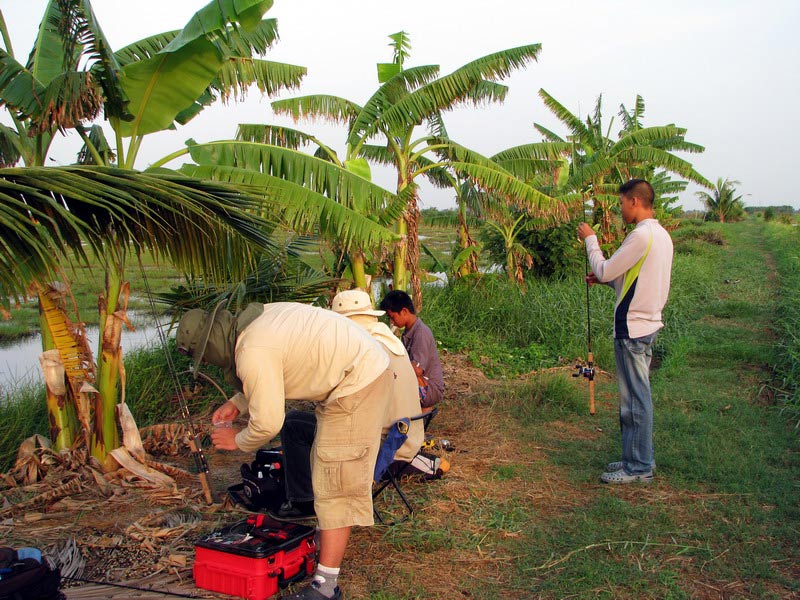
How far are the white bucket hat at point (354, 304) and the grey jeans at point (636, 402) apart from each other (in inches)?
64.8

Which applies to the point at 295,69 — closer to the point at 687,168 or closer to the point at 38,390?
the point at 38,390

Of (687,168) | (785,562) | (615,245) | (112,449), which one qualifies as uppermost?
(687,168)

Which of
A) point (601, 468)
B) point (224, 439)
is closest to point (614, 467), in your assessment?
point (601, 468)

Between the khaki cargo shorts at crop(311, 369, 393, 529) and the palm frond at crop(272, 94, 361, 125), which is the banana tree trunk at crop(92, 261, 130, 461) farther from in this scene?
the palm frond at crop(272, 94, 361, 125)

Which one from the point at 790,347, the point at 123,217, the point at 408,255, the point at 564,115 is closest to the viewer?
the point at 123,217

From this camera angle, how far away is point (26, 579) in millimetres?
2840

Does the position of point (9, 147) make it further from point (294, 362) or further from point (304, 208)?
point (294, 362)

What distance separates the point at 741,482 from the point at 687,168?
10351 millimetres

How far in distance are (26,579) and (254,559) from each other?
0.93m

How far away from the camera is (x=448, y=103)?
27.3 feet

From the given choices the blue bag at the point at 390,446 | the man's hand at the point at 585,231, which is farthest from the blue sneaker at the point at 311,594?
the man's hand at the point at 585,231

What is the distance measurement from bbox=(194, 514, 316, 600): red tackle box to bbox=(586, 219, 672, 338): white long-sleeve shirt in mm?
2431

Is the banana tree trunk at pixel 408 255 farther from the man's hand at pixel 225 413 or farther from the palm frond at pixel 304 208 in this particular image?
the man's hand at pixel 225 413

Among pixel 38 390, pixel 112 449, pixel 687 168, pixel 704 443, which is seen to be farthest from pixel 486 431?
pixel 687 168
